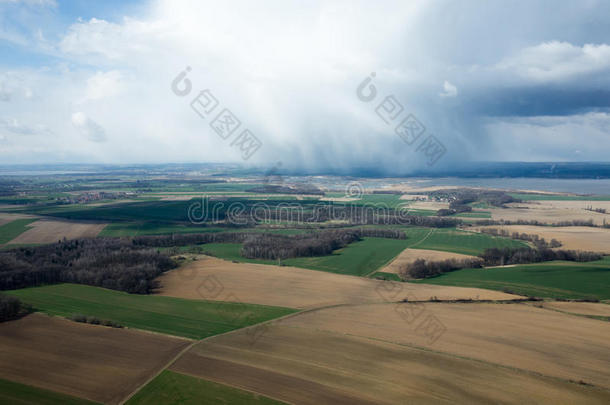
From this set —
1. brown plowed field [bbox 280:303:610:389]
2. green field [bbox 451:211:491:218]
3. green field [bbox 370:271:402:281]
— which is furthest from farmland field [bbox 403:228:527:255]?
brown plowed field [bbox 280:303:610:389]

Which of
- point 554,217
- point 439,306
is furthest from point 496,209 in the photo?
point 439,306

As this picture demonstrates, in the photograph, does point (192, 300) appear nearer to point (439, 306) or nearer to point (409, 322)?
point (409, 322)

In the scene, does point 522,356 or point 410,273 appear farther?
point 410,273

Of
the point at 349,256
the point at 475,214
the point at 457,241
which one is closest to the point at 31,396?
the point at 349,256

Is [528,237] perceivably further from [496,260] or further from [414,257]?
[414,257]

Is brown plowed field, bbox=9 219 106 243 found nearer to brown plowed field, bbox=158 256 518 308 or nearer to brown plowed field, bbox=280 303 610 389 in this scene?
brown plowed field, bbox=158 256 518 308

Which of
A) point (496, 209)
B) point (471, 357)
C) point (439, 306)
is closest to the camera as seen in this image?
point (471, 357)
